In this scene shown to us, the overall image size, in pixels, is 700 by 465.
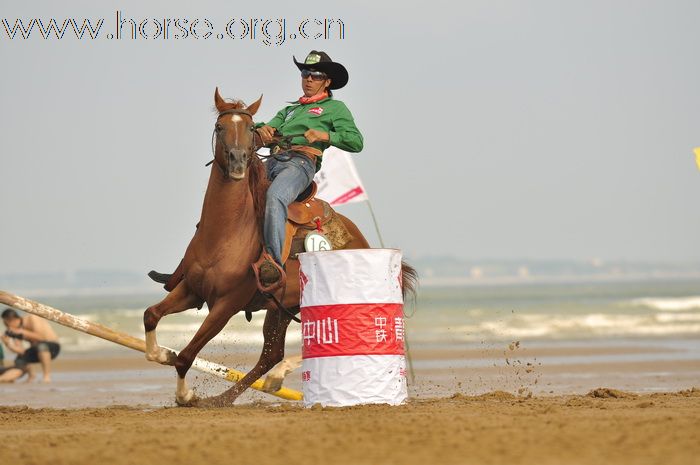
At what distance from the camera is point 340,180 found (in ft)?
49.9

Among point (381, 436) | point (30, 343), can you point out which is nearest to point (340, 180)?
point (30, 343)

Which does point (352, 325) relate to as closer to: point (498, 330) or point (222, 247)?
point (222, 247)

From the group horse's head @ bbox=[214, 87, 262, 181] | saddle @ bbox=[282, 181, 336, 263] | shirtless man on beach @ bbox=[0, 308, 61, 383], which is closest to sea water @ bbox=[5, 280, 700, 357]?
shirtless man on beach @ bbox=[0, 308, 61, 383]

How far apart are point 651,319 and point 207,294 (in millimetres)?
23686

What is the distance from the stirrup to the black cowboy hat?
6.00 ft

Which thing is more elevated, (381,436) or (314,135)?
(314,135)

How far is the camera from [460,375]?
16.0m

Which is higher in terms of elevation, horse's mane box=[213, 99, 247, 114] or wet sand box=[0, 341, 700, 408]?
horse's mane box=[213, 99, 247, 114]

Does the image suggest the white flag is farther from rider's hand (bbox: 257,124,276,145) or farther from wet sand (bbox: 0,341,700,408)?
rider's hand (bbox: 257,124,276,145)

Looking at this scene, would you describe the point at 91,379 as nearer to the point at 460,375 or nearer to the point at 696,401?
the point at 460,375

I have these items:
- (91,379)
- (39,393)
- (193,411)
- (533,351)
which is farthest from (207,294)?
(533,351)

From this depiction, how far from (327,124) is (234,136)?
1.44 metres

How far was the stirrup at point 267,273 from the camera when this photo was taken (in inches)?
386

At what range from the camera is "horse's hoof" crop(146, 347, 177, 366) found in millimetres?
10078
